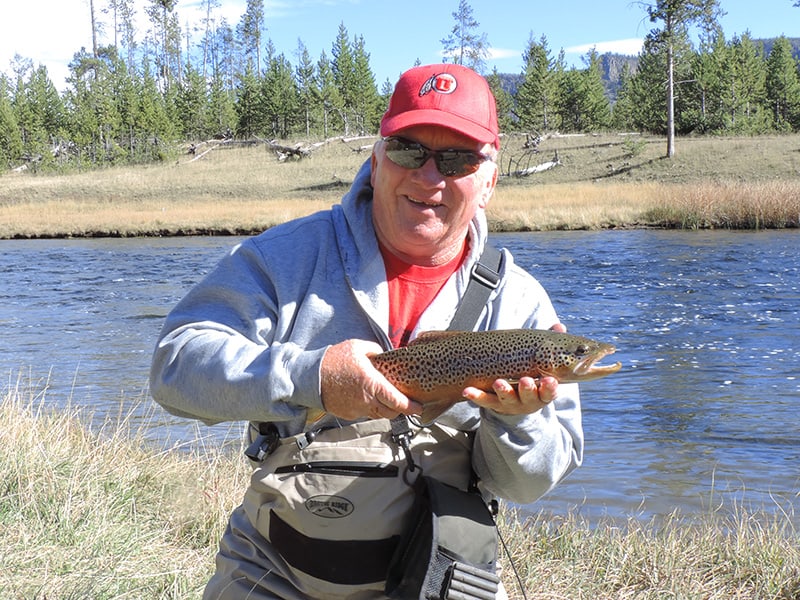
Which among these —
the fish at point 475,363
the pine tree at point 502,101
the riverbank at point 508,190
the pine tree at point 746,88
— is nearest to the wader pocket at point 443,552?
the fish at point 475,363

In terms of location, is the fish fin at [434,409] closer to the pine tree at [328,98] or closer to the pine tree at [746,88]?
the pine tree at [746,88]

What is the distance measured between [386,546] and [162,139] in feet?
225

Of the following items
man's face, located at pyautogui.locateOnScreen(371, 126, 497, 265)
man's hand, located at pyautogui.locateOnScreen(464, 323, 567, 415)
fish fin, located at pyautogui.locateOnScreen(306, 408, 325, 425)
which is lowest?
fish fin, located at pyautogui.locateOnScreen(306, 408, 325, 425)

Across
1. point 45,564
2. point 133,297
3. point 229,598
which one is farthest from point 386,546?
point 133,297

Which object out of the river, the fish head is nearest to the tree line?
the river

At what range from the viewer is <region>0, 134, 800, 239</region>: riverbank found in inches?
1171

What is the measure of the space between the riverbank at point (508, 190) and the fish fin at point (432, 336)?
1066 inches

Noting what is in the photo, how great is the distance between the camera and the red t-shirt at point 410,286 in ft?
9.27

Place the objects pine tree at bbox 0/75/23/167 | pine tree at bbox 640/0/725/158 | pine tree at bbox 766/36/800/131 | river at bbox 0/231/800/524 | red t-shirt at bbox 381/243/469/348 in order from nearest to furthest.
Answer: red t-shirt at bbox 381/243/469/348, river at bbox 0/231/800/524, pine tree at bbox 640/0/725/158, pine tree at bbox 0/75/23/167, pine tree at bbox 766/36/800/131

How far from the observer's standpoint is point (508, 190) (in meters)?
41.3

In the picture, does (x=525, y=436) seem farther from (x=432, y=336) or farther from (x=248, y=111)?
(x=248, y=111)

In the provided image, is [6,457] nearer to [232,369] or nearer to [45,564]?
[45,564]

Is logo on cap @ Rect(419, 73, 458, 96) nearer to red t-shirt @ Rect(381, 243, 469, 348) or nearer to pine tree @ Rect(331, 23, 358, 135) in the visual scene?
red t-shirt @ Rect(381, 243, 469, 348)

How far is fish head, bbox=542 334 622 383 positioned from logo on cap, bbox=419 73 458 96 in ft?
2.62
